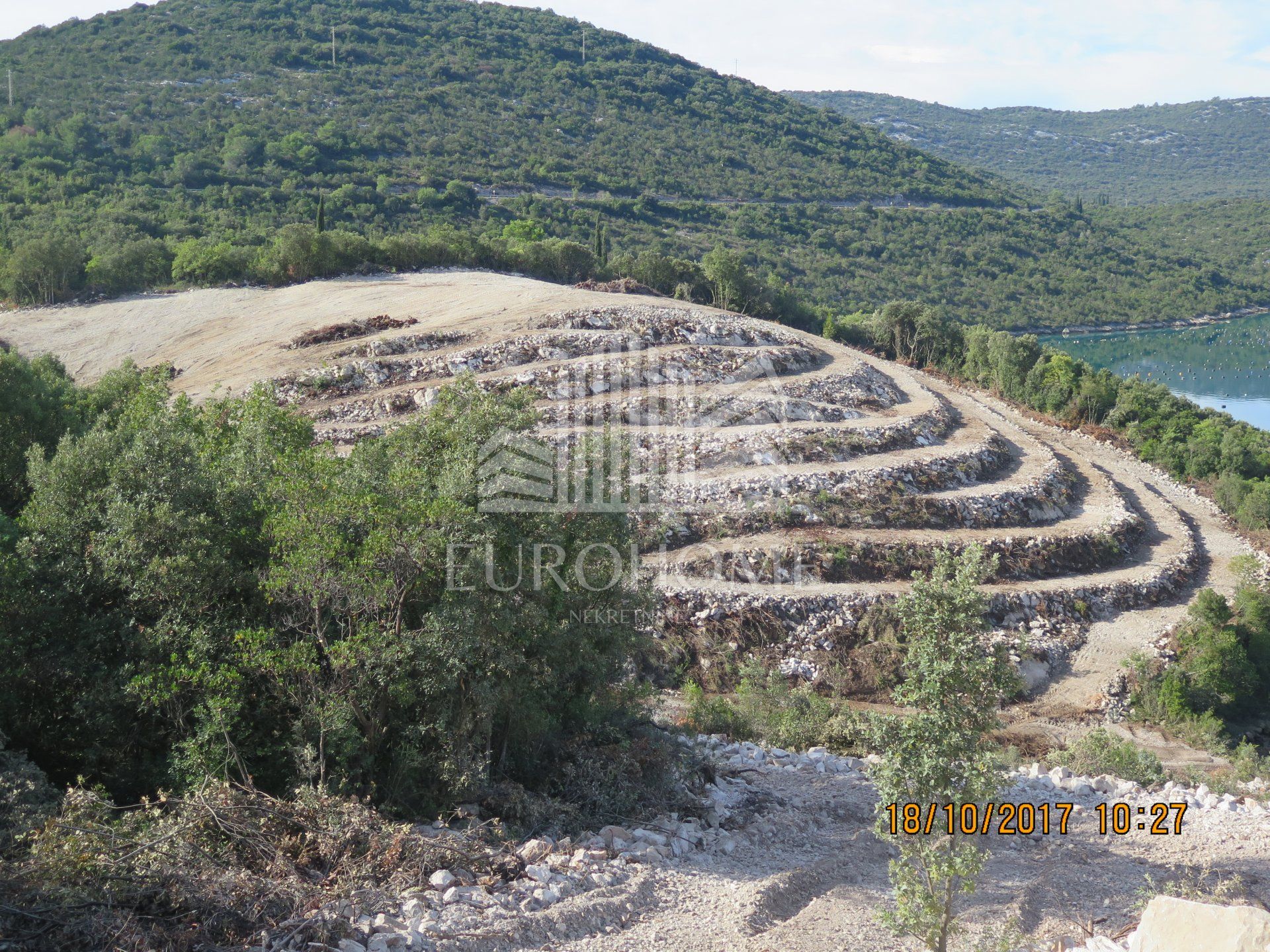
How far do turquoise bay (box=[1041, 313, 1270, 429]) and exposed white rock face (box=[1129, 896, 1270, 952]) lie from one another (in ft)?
191

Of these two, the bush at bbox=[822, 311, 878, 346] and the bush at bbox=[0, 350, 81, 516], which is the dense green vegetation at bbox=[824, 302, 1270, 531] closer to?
the bush at bbox=[822, 311, 878, 346]

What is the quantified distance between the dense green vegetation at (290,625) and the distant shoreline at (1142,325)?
78.6 metres

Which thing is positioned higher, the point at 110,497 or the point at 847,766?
the point at 110,497

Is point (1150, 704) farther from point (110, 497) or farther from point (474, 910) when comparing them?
point (110, 497)

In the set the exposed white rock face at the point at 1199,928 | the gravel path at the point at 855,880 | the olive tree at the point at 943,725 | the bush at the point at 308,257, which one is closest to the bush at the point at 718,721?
the gravel path at the point at 855,880

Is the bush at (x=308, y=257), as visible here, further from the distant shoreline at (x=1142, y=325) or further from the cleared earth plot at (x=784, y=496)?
the distant shoreline at (x=1142, y=325)

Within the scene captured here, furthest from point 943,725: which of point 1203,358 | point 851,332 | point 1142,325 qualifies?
point 1142,325

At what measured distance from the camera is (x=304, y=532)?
8.53 m

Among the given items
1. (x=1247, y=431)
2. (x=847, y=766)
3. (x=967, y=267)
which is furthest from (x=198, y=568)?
(x=967, y=267)

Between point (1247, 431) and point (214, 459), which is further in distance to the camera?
point (1247, 431)

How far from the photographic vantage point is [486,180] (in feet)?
241

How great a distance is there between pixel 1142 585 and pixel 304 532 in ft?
70.6

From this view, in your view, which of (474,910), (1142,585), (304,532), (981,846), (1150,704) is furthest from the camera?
(1142,585)

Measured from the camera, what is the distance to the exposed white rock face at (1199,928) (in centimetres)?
568
